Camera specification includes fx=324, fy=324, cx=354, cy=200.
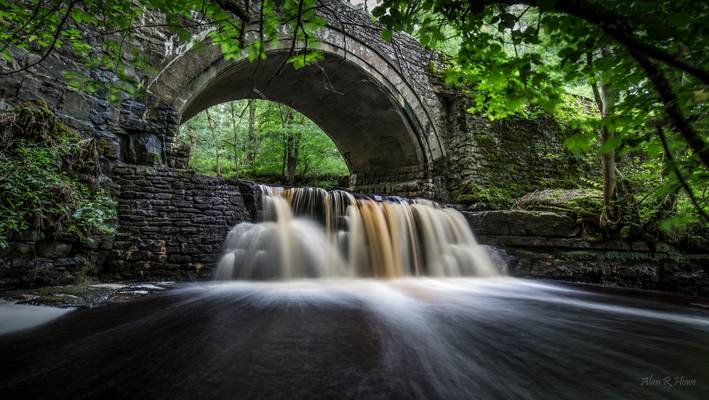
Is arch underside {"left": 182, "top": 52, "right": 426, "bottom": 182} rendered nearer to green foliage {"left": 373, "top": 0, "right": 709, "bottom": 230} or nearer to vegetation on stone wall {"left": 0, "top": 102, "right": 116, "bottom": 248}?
vegetation on stone wall {"left": 0, "top": 102, "right": 116, "bottom": 248}

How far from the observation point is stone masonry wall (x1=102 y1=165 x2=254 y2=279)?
3.93 m

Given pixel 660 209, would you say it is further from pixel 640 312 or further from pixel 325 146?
pixel 325 146

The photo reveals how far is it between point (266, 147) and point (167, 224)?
7911mm

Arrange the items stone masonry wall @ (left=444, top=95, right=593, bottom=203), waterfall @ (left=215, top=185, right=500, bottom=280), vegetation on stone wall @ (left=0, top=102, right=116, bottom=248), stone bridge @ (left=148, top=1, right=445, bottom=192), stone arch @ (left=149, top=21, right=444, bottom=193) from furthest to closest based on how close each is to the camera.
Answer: stone masonry wall @ (left=444, top=95, right=593, bottom=203)
stone bridge @ (left=148, top=1, right=445, bottom=192)
stone arch @ (left=149, top=21, right=444, bottom=193)
waterfall @ (left=215, top=185, right=500, bottom=280)
vegetation on stone wall @ (left=0, top=102, right=116, bottom=248)

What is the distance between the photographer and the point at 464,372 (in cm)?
159

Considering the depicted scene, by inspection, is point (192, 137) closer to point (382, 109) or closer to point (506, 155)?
point (382, 109)

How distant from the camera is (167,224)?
415 cm

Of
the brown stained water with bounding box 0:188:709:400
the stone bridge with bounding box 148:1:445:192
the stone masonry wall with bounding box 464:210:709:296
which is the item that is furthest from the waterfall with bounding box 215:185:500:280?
the stone bridge with bounding box 148:1:445:192

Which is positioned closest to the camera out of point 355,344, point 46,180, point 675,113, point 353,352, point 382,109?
point 675,113

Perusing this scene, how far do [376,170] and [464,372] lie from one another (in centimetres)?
849

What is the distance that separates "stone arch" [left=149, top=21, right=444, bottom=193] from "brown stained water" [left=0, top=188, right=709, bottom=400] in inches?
136

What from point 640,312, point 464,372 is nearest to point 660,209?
point 640,312

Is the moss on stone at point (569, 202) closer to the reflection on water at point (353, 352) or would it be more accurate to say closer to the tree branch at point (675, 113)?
the reflection on water at point (353, 352)

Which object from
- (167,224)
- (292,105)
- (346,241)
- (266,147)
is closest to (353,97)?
(292,105)
